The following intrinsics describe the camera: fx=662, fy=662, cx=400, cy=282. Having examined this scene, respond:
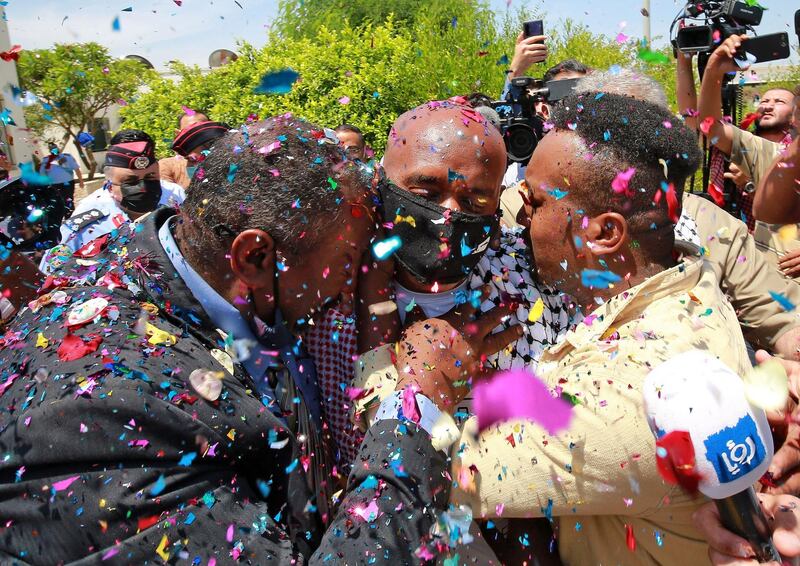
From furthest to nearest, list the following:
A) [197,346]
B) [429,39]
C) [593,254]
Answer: [429,39], [593,254], [197,346]

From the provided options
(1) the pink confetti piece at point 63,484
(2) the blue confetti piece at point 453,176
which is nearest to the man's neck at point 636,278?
(2) the blue confetti piece at point 453,176

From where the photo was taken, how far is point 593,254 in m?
2.20

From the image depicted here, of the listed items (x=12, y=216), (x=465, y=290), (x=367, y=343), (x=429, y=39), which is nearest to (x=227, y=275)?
(x=367, y=343)

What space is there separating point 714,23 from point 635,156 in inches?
124

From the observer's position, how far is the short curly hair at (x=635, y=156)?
2156 mm

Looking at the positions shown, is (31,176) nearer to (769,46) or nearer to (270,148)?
(270,148)

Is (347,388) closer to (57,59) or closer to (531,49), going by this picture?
(531,49)

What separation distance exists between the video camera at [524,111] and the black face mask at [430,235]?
5.70 feet

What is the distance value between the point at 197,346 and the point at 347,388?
627 millimetres

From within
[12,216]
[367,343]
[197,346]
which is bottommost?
[12,216]

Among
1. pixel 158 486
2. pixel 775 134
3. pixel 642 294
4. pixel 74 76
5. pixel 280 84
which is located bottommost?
pixel 74 76

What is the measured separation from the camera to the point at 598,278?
221 cm

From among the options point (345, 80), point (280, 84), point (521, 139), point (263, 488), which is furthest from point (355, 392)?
point (345, 80)

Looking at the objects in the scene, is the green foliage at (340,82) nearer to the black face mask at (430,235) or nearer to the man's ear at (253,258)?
the black face mask at (430,235)
